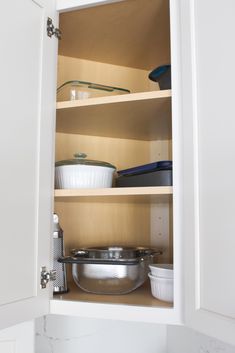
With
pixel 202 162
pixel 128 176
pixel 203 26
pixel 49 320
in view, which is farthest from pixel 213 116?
pixel 49 320

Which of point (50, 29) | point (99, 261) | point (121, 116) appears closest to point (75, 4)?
point (50, 29)

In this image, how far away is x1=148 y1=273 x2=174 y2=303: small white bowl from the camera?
37.5 inches

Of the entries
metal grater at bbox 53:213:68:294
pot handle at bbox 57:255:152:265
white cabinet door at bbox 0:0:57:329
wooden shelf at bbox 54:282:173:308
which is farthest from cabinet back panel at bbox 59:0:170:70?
wooden shelf at bbox 54:282:173:308

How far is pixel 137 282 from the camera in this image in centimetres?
106

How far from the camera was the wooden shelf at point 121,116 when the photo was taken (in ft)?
3.31

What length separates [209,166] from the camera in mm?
801

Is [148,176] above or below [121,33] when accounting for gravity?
below

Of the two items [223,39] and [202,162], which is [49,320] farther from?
[223,39]

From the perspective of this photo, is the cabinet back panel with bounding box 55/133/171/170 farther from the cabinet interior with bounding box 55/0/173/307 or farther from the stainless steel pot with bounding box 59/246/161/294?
the stainless steel pot with bounding box 59/246/161/294

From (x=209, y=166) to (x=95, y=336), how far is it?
81 centimetres

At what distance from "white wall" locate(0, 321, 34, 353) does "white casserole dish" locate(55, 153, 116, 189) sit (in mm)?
428

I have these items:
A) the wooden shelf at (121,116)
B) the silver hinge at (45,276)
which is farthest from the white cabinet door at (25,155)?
the wooden shelf at (121,116)

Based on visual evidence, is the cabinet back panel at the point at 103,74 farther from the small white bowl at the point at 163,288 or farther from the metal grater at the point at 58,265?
the small white bowl at the point at 163,288

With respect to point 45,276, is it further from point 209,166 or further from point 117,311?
point 209,166
